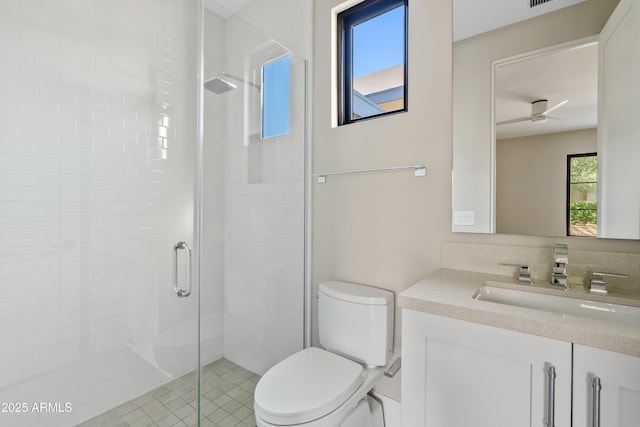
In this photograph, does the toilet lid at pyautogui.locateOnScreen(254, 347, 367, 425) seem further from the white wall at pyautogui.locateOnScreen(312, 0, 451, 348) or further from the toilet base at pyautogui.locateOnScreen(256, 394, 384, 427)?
the white wall at pyautogui.locateOnScreen(312, 0, 451, 348)

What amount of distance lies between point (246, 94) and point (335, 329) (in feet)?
4.35

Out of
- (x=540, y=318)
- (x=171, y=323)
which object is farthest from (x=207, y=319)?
(x=540, y=318)

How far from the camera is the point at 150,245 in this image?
1.83m

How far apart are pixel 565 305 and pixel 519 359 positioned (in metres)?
0.38

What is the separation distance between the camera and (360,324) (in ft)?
4.85

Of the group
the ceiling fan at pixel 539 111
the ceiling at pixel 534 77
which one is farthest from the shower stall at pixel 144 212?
the ceiling fan at pixel 539 111

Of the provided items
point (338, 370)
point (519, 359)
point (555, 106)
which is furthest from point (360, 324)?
point (555, 106)

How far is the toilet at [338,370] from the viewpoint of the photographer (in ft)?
3.61

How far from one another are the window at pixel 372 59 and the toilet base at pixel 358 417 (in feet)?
4.87

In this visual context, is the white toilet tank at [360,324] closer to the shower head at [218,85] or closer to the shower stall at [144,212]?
the shower stall at [144,212]

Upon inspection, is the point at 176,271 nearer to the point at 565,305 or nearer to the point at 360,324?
the point at 360,324

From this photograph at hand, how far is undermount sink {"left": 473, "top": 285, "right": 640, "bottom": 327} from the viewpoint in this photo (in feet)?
3.04

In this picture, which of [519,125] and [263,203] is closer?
[519,125]

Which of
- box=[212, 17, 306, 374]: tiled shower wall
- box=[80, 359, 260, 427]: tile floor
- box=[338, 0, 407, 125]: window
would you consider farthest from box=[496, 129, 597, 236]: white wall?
box=[80, 359, 260, 427]: tile floor
